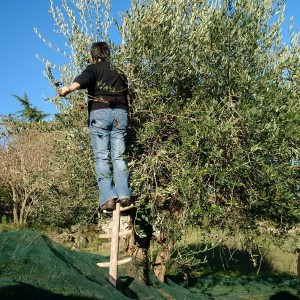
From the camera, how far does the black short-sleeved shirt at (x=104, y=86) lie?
6902 mm

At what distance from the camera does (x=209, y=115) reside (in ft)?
23.2

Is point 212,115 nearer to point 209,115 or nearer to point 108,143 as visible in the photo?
point 209,115

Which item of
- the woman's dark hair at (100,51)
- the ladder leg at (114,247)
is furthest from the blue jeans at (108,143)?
the woman's dark hair at (100,51)

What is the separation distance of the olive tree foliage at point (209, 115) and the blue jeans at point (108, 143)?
35 cm

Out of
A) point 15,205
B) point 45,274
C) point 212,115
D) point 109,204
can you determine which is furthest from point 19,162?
point 45,274

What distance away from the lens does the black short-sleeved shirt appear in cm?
690

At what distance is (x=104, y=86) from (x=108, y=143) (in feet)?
2.89

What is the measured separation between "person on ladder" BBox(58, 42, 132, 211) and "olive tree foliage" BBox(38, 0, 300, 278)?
0.35 metres

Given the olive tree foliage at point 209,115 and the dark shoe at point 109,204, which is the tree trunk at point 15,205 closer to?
the olive tree foliage at point 209,115

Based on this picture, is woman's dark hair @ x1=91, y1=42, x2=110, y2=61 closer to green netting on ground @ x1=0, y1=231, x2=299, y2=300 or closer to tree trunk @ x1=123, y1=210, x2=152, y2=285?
green netting on ground @ x1=0, y1=231, x2=299, y2=300

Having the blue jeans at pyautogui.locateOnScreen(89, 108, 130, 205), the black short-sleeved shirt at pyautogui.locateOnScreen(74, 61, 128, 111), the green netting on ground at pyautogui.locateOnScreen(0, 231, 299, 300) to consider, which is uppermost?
the black short-sleeved shirt at pyautogui.locateOnScreen(74, 61, 128, 111)

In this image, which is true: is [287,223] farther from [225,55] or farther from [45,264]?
[45,264]

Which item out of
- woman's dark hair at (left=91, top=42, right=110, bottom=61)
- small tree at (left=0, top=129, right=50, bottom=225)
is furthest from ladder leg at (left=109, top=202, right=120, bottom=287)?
small tree at (left=0, top=129, right=50, bottom=225)

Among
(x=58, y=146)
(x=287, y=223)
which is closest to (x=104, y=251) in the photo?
(x=58, y=146)
